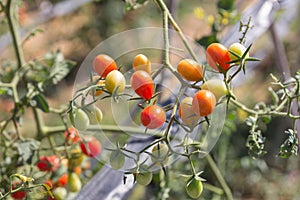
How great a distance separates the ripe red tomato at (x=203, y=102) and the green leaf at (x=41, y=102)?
388 mm

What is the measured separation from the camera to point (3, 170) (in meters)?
0.90

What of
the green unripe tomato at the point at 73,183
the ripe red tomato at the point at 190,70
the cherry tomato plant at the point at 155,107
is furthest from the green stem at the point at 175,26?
the green unripe tomato at the point at 73,183

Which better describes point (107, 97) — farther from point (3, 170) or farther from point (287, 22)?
point (287, 22)

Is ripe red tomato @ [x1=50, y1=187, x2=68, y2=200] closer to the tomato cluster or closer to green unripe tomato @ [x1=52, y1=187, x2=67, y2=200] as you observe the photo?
green unripe tomato @ [x1=52, y1=187, x2=67, y2=200]

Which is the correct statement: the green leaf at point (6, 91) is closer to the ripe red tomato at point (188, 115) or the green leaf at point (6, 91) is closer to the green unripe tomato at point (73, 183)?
the green unripe tomato at point (73, 183)

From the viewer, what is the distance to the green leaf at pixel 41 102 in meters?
0.87

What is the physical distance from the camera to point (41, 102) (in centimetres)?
88

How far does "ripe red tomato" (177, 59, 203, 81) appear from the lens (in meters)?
0.58

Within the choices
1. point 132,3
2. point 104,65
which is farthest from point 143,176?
point 132,3

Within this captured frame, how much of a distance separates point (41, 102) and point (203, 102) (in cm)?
41

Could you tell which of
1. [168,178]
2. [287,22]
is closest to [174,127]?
A: [168,178]

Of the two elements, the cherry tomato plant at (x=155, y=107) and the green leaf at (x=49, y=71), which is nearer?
the cherry tomato plant at (x=155, y=107)

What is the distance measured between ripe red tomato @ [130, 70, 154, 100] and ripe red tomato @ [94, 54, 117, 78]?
38mm

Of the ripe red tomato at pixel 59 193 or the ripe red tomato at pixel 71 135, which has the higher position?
the ripe red tomato at pixel 71 135
